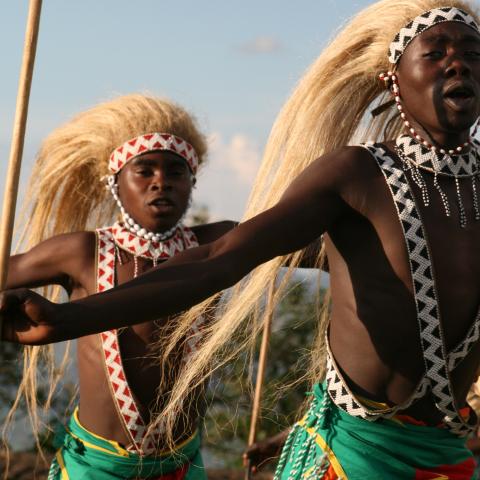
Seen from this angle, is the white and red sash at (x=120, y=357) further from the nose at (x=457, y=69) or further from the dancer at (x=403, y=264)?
the nose at (x=457, y=69)

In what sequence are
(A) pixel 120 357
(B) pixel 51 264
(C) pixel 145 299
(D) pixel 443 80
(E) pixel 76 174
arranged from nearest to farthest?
(C) pixel 145 299
(D) pixel 443 80
(A) pixel 120 357
(B) pixel 51 264
(E) pixel 76 174

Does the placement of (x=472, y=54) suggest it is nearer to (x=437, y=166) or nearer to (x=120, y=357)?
(x=437, y=166)

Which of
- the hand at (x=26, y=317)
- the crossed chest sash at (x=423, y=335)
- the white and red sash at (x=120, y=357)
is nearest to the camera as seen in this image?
the hand at (x=26, y=317)

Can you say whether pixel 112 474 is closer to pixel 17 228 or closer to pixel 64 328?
pixel 17 228

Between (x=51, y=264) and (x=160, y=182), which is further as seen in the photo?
(x=160, y=182)

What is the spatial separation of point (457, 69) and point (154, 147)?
7.38 ft

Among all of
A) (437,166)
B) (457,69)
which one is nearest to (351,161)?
(437,166)

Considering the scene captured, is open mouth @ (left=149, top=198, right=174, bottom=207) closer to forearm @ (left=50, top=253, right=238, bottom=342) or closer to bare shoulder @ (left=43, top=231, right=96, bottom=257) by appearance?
bare shoulder @ (left=43, top=231, right=96, bottom=257)

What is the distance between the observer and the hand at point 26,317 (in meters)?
2.81

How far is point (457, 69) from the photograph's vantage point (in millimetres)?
3498

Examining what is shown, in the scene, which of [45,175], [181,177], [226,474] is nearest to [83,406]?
[181,177]

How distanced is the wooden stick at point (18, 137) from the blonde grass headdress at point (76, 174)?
2.58 meters

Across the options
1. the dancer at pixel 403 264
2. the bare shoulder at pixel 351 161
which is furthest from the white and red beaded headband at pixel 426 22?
the bare shoulder at pixel 351 161

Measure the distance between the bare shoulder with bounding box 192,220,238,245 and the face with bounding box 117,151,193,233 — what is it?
5.0 inches
